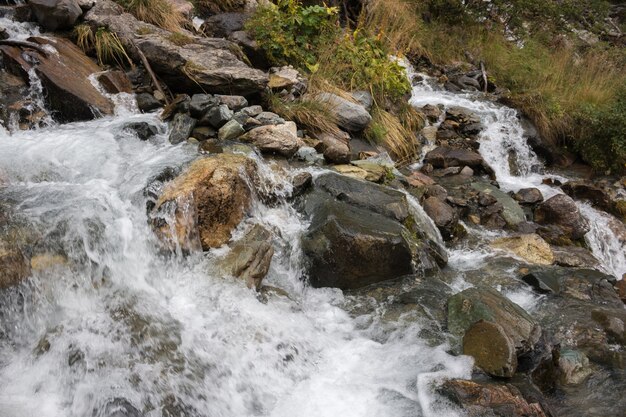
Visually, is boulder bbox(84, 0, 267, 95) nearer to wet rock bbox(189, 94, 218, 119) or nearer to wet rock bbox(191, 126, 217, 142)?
wet rock bbox(189, 94, 218, 119)

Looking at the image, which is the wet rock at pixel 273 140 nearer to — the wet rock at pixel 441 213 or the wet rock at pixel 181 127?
the wet rock at pixel 181 127

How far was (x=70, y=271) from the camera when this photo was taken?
3.12 m

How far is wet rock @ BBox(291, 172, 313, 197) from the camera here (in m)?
4.61

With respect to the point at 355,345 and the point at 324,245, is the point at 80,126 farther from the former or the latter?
the point at 355,345

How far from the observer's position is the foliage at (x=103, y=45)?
6.07 m

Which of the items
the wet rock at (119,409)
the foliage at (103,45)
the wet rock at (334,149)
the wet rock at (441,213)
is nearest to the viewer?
the wet rock at (119,409)

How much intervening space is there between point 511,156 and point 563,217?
2.10 metres

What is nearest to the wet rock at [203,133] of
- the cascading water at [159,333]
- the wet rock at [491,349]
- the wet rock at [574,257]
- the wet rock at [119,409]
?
the cascading water at [159,333]

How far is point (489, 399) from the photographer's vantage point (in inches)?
108

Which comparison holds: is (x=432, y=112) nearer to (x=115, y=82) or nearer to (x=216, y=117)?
(x=216, y=117)

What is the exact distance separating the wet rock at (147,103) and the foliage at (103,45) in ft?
2.51

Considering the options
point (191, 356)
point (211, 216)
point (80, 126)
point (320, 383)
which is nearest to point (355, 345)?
point (320, 383)

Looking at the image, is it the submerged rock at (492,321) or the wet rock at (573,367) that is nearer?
the submerged rock at (492,321)

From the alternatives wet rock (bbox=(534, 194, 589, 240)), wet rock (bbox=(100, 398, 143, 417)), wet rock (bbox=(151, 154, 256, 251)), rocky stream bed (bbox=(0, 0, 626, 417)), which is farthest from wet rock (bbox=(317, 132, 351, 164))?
wet rock (bbox=(100, 398, 143, 417))
